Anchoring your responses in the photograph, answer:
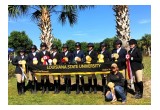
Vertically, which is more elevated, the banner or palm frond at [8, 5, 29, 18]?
palm frond at [8, 5, 29, 18]

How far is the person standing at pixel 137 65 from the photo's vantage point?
1159 cm

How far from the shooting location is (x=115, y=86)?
36.7 ft

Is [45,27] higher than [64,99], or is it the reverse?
[45,27]

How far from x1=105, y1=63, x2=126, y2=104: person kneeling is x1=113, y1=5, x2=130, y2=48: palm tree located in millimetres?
3800

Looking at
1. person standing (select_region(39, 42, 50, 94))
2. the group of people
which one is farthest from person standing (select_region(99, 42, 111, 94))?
person standing (select_region(39, 42, 50, 94))

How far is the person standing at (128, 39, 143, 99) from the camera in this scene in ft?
38.0

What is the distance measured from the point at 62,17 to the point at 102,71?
4.20 m

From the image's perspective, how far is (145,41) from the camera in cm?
4275

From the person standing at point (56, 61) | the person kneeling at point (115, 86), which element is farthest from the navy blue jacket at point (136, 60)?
the person standing at point (56, 61)

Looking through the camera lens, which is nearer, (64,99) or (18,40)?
(64,99)

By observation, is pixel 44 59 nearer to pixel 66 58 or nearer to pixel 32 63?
pixel 32 63

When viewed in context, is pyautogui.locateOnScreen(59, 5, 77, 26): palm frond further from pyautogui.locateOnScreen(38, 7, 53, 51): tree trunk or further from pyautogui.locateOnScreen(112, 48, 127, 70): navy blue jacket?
pyautogui.locateOnScreen(112, 48, 127, 70): navy blue jacket

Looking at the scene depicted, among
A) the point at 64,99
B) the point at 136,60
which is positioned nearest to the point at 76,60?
the point at 64,99

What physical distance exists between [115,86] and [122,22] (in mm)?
4519
